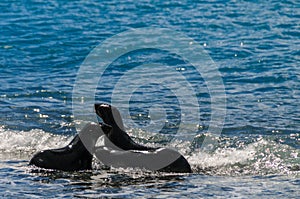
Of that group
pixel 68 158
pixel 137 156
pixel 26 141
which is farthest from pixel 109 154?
pixel 26 141

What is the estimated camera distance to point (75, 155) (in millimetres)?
9180

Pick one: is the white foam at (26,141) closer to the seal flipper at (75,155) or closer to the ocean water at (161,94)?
the ocean water at (161,94)

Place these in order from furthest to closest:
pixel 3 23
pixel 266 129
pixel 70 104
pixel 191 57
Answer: pixel 3 23 → pixel 191 57 → pixel 70 104 → pixel 266 129

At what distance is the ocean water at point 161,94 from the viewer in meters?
8.77

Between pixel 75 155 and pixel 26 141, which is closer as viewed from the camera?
pixel 75 155

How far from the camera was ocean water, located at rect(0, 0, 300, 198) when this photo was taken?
345 inches

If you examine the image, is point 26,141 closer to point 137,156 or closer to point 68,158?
point 68,158

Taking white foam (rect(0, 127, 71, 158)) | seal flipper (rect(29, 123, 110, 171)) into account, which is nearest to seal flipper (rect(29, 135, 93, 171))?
seal flipper (rect(29, 123, 110, 171))

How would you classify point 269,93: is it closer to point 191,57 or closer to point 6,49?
point 191,57

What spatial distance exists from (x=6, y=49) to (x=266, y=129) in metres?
8.54

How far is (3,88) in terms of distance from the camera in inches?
577

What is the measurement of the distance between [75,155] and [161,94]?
4925mm

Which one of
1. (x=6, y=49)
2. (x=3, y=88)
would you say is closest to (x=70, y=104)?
(x=3, y=88)

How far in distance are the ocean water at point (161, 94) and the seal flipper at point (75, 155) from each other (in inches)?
5.1
